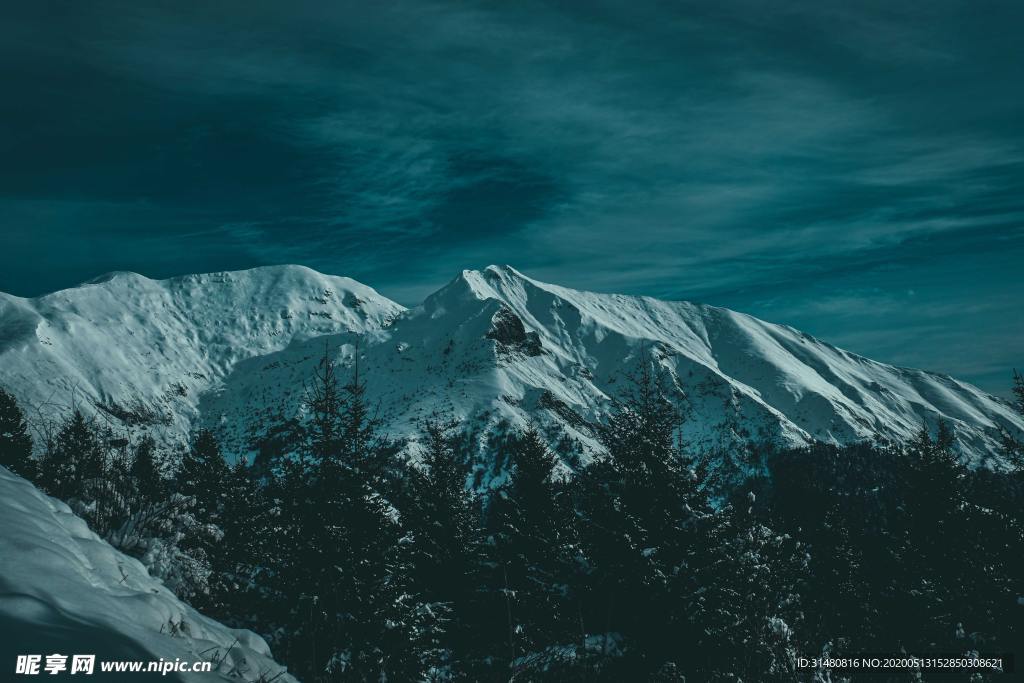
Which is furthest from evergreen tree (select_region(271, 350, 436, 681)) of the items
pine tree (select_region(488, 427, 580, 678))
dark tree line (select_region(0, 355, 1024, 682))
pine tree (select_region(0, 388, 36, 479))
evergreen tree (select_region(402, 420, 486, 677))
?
pine tree (select_region(0, 388, 36, 479))

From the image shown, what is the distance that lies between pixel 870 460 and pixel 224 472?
591 ft

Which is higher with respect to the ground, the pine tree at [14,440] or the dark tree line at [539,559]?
→ the pine tree at [14,440]

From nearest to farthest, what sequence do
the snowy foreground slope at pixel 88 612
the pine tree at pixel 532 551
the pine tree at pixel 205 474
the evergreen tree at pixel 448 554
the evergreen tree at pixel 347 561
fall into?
the snowy foreground slope at pixel 88 612 < the evergreen tree at pixel 347 561 < the pine tree at pixel 532 551 < the evergreen tree at pixel 448 554 < the pine tree at pixel 205 474

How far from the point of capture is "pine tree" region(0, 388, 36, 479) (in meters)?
29.6

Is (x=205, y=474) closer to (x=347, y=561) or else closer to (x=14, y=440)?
(x=14, y=440)

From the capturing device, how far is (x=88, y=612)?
416 centimetres

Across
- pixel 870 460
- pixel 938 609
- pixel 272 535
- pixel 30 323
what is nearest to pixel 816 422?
pixel 870 460

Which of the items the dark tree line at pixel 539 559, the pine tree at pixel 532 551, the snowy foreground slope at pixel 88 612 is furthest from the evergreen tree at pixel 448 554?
the snowy foreground slope at pixel 88 612

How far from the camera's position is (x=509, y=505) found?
74.8 ft

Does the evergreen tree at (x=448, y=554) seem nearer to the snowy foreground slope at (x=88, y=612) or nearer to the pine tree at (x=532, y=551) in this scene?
the pine tree at (x=532, y=551)

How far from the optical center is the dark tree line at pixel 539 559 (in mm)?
14289

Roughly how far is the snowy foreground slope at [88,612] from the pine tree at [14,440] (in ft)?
94.8

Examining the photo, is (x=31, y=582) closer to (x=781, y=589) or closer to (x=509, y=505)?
(x=781, y=589)

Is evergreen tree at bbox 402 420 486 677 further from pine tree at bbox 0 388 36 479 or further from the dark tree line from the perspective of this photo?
pine tree at bbox 0 388 36 479
